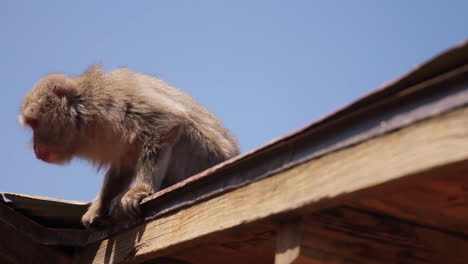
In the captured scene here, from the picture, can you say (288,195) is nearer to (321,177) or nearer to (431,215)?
(321,177)

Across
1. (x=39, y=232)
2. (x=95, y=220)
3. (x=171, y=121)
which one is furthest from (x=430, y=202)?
(x=171, y=121)

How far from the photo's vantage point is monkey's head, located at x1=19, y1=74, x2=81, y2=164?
5.04 meters

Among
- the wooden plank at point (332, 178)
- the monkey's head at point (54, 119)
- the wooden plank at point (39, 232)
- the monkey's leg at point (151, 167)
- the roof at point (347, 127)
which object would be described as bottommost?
the wooden plank at point (332, 178)

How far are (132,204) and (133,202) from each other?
0.10 feet

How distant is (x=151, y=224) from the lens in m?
3.16

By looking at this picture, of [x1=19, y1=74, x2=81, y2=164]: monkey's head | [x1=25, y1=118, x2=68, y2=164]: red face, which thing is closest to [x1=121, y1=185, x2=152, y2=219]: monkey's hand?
[x1=19, y1=74, x2=81, y2=164]: monkey's head

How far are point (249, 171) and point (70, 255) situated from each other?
74.3 inches

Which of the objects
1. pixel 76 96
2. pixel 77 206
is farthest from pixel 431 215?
pixel 76 96

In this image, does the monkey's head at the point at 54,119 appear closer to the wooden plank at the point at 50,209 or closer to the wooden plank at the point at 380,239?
the wooden plank at the point at 50,209

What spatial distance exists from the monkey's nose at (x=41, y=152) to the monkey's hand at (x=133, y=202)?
4.22ft

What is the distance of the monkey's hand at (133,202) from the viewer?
3.40m

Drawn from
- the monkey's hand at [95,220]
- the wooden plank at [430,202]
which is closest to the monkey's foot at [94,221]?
the monkey's hand at [95,220]

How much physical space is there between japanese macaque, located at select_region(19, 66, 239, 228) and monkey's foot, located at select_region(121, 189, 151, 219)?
Result: 1.30 feet

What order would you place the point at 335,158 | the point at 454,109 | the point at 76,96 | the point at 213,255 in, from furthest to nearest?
the point at 76,96
the point at 213,255
the point at 335,158
the point at 454,109
